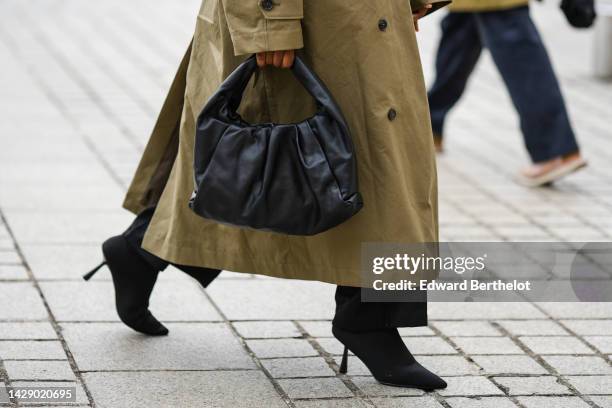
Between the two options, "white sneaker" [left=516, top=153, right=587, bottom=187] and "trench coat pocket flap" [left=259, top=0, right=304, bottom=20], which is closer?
"trench coat pocket flap" [left=259, top=0, right=304, bottom=20]

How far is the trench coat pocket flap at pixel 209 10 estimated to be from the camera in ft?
11.2

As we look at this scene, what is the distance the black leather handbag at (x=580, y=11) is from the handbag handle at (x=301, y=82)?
282 centimetres

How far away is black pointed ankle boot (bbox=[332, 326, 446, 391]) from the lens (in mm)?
3512

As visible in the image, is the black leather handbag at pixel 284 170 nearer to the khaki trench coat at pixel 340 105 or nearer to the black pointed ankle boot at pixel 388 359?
the khaki trench coat at pixel 340 105

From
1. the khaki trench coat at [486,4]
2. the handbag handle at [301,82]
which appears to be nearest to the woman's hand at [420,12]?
the handbag handle at [301,82]

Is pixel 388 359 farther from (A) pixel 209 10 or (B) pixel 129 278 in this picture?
(A) pixel 209 10

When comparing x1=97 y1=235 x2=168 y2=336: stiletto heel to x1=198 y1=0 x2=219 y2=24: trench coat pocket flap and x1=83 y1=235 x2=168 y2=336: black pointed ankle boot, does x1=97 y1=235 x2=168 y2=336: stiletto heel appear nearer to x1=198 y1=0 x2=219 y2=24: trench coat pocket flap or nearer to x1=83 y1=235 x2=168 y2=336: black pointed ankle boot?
x1=83 y1=235 x2=168 y2=336: black pointed ankle boot

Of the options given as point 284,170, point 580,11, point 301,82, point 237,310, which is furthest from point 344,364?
point 580,11

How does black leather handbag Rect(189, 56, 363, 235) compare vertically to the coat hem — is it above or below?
above

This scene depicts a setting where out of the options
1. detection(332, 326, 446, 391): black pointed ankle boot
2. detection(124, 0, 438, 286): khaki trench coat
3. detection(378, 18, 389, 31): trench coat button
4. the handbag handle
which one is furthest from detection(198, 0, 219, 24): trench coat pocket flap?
detection(332, 326, 446, 391): black pointed ankle boot

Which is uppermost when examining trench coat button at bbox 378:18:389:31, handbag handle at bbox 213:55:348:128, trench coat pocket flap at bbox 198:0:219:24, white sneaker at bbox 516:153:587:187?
trench coat pocket flap at bbox 198:0:219:24

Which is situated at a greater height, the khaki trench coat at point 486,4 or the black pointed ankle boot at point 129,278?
the khaki trench coat at point 486,4

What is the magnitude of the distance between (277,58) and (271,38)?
76 mm

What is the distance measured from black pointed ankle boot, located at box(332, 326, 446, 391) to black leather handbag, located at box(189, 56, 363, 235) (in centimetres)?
51
